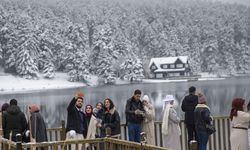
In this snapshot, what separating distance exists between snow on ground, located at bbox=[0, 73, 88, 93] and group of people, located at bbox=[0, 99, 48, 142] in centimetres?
7649

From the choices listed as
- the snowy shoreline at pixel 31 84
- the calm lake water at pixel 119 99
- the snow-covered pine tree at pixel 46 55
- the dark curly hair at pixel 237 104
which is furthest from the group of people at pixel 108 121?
the snow-covered pine tree at pixel 46 55

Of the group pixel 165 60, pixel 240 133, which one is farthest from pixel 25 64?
pixel 240 133

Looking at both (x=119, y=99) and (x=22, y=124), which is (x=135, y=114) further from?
(x=119, y=99)

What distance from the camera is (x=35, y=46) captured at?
4026 inches

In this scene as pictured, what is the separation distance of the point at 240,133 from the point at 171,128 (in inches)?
80.6

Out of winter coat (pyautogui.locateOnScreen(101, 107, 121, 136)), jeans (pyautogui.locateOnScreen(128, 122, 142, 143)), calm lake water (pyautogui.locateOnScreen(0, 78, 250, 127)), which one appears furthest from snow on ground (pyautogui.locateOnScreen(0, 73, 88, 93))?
winter coat (pyautogui.locateOnScreen(101, 107, 121, 136))

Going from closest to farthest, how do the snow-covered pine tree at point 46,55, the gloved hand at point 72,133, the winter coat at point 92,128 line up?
the gloved hand at point 72,133
the winter coat at point 92,128
the snow-covered pine tree at point 46,55

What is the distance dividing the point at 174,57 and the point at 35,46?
43381 millimetres

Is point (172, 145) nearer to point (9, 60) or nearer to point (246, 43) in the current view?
point (9, 60)

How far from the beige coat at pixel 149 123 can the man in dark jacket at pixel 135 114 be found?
10cm

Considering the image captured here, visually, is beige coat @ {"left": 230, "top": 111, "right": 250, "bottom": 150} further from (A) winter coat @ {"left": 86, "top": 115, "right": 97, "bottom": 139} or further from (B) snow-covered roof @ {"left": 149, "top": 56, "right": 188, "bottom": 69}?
(B) snow-covered roof @ {"left": 149, "top": 56, "right": 188, "bottom": 69}

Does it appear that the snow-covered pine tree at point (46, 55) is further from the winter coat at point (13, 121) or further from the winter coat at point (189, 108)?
the winter coat at point (13, 121)

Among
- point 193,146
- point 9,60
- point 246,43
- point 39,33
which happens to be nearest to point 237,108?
point 193,146

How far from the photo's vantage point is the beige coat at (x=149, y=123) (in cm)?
1216
